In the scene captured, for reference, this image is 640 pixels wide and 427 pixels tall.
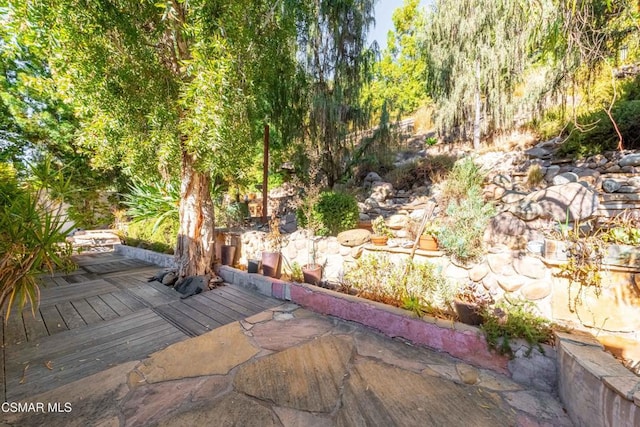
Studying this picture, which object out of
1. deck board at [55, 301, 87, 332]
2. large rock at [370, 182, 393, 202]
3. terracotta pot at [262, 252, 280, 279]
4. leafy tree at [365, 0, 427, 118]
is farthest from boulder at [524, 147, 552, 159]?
deck board at [55, 301, 87, 332]

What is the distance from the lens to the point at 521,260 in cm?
212

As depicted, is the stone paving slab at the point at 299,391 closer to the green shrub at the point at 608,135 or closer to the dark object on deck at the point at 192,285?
the dark object on deck at the point at 192,285

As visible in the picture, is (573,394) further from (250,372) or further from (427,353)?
(250,372)

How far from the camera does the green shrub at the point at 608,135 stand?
5.00 meters

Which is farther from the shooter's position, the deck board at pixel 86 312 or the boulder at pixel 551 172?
the boulder at pixel 551 172

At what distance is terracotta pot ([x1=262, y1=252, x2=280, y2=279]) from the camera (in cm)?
341

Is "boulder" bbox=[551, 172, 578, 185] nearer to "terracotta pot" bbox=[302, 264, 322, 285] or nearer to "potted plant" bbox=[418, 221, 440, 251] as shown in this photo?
"potted plant" bbox=[418, 221, 440, 251]

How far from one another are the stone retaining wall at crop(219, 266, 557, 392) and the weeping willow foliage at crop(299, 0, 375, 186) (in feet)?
11.6

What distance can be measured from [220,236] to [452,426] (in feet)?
12.9

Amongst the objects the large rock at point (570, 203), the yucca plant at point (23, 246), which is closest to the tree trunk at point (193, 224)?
the yucca plant at point (23, 246)

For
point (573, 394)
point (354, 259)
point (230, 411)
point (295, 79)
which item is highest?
point (295, 79)

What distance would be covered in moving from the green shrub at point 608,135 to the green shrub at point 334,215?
4.93 m

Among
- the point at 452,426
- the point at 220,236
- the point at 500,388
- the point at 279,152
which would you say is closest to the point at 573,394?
the point at 500,388

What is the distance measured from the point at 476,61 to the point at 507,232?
21.0ft
